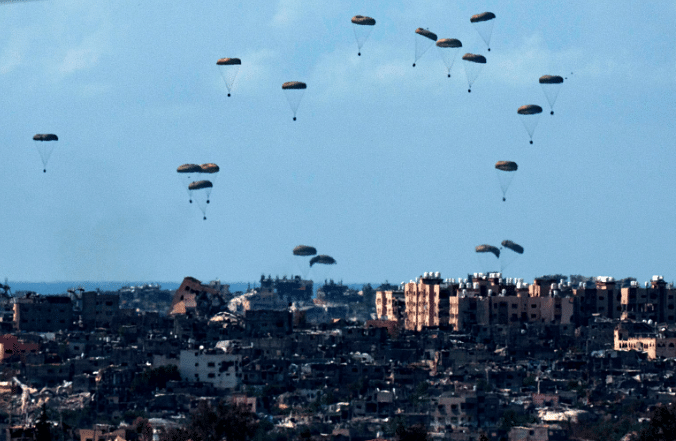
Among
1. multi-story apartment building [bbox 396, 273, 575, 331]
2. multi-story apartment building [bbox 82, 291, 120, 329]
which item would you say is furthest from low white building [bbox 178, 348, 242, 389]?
multi-story apartment building [bbox 396, 273, 575, 331]

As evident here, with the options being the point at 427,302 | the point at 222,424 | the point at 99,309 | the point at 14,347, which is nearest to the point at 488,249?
the point at 427,302

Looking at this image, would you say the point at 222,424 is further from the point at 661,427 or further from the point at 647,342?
the point at 647,342

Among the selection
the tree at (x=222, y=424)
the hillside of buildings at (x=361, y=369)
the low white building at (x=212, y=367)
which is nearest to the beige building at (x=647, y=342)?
the hillside of buildings at (x=361, y=369)

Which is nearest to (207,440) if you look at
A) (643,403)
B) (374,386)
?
(374,386)

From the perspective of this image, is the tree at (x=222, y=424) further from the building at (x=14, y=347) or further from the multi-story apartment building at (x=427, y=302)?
the multi-story apartment building at (x=427, y=302)

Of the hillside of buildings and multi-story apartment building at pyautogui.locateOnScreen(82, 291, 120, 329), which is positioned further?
multi-story apartment building at pyautogui.locateOnScreen(82, 291, 120, 329)

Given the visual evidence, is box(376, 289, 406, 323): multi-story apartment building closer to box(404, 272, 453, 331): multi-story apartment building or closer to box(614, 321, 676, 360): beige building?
box(404, 272, 453, 331): multi-story apartment building
